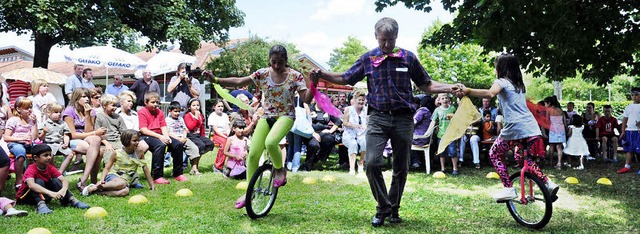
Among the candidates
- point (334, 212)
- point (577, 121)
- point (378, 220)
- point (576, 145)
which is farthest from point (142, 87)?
point (577, 121)

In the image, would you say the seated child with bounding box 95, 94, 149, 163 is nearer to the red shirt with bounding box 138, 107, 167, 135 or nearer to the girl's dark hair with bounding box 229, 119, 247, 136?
the red shirt with bounding box 138, 107, 167, 135

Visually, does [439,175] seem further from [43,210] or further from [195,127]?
[43,210]

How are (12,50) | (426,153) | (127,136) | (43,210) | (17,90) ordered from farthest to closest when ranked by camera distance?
(12,50), (17,90), (426,153), (127,136), (43,210)

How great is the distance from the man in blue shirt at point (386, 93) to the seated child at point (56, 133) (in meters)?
4.89

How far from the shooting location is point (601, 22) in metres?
9.96

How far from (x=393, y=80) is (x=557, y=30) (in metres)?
6.07

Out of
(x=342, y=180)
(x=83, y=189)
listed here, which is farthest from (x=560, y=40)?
(x=83, y=189)

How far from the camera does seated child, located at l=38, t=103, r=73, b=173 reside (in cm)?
789

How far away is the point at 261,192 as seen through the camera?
555 centimetres

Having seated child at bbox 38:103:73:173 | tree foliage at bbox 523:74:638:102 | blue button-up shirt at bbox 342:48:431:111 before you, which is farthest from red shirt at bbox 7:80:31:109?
tree foliage at bbox 523:74:638:102

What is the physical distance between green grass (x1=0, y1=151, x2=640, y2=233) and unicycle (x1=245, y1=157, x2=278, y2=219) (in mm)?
107

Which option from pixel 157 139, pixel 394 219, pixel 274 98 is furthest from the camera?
pixel 157 139

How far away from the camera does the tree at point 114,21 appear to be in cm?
1970

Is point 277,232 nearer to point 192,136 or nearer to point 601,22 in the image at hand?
point 192,136
